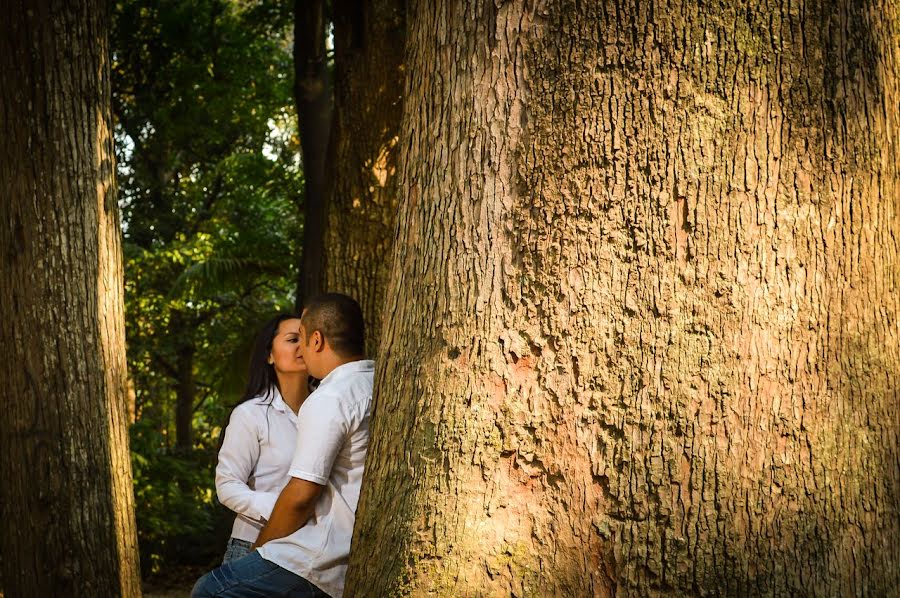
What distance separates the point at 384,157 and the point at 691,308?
466cm

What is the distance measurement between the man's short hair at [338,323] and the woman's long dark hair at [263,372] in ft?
3.37

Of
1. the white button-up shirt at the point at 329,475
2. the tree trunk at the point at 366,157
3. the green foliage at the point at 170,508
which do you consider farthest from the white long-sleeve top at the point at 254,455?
the green foliage at the point at 170,508

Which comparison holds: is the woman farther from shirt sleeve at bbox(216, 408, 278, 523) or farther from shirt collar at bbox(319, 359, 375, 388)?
shirt collar at bbox(319, 359, 375, 388)

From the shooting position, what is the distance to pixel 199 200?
62.4ft

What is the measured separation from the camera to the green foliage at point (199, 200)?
14.3 m

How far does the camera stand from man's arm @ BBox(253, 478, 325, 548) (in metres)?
3.29

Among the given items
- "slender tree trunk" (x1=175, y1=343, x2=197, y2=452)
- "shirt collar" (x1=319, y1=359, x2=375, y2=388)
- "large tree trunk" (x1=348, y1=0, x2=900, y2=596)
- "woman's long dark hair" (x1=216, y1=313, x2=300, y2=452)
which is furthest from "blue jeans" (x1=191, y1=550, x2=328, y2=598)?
"slender tree trunk" (x1=175, y1=343, x2=197, y2=452)

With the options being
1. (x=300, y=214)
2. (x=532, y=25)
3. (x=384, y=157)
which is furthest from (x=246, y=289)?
(x=532, y=25)

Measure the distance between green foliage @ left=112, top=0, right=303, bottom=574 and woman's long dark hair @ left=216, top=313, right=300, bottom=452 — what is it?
8189 millimetres

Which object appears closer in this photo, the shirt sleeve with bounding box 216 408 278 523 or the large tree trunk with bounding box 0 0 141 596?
the shirt sleeve with bounding box 216 408 278 523

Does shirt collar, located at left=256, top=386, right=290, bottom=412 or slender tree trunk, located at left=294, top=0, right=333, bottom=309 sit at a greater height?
slender tree trunk, located at left=294, top=0, right=333, bottom=309

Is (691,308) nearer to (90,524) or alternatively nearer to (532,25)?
(532,25)

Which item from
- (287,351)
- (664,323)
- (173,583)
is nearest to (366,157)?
(287,351)

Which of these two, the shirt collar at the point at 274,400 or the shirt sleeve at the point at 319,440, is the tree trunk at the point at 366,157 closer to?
the shirt collar at the point at 274,400
